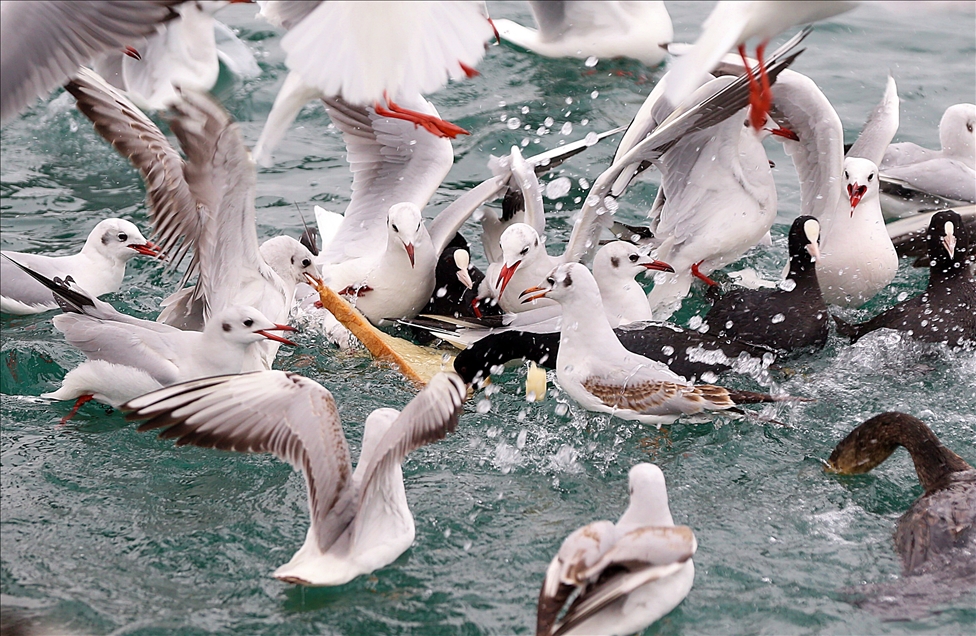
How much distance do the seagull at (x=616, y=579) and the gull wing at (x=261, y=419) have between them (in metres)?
0.85

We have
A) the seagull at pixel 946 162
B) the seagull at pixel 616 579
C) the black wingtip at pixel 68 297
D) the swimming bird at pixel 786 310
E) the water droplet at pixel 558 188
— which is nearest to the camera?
the seagull at pixel 616 579

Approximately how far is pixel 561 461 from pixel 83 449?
1.89 meters

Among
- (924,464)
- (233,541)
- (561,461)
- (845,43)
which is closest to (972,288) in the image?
(924,464)

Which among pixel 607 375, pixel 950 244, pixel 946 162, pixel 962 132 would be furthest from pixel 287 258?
pixel 962 132

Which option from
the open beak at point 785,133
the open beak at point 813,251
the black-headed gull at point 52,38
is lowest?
the open beak at point 813,251

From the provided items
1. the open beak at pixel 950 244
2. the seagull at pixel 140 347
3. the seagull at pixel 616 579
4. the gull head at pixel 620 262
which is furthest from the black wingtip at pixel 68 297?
the open beak at pixel 950 244

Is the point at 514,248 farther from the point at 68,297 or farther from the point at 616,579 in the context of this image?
the point at 616,579

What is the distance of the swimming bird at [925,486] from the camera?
4004 millimetres

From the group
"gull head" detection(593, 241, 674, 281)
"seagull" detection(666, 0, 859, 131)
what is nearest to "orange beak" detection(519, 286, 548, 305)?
"gull head" detection(593, 241, 674, 281)

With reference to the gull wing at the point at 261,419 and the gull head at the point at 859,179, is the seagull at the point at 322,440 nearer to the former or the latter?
the gull wing at the point at 261,419

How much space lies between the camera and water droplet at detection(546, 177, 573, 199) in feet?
25.1

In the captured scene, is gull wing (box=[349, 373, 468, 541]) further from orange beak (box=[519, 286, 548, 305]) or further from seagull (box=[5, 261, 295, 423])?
orange beak (box=[519, 286, 548, 305])

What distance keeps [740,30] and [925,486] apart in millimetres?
1913

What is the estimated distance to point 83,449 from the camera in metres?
4.86
